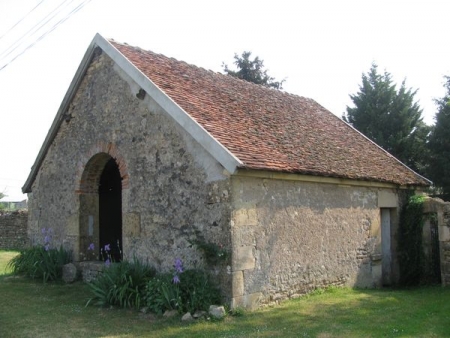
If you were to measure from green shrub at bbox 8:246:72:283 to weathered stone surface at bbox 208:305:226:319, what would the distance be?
4918 mm

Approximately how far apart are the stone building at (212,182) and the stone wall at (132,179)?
0.03 meters

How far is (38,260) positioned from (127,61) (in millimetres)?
5112

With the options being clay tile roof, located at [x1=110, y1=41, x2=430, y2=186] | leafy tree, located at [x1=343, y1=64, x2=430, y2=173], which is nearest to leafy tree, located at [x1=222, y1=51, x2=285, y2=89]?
leafy tree, located at [x1=343, y1=64, x2=430, y2=173]

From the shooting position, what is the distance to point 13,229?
2009 cm

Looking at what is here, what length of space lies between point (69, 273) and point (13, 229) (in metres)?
11.4

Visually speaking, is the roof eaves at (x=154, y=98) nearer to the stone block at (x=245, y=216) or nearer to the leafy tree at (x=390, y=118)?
the stone block at (x=245, y=216)

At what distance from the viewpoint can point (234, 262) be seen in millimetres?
7562

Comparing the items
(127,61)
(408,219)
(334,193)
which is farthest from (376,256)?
(127,61)

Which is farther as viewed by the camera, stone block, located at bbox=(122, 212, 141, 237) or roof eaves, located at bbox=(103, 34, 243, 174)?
stone block, located at bbox=(122, 212, 141, 237)

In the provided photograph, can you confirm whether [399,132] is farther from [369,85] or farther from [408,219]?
[408,219]

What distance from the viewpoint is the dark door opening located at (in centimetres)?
1181

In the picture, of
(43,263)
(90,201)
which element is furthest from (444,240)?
(43,263)

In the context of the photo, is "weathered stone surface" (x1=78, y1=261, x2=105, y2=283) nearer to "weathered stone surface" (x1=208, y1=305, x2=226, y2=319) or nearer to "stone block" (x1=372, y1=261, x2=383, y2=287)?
"weathered stone surface" (x1=208, y1=305, x2=226, y2=319)

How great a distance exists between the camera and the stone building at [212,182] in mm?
7969
